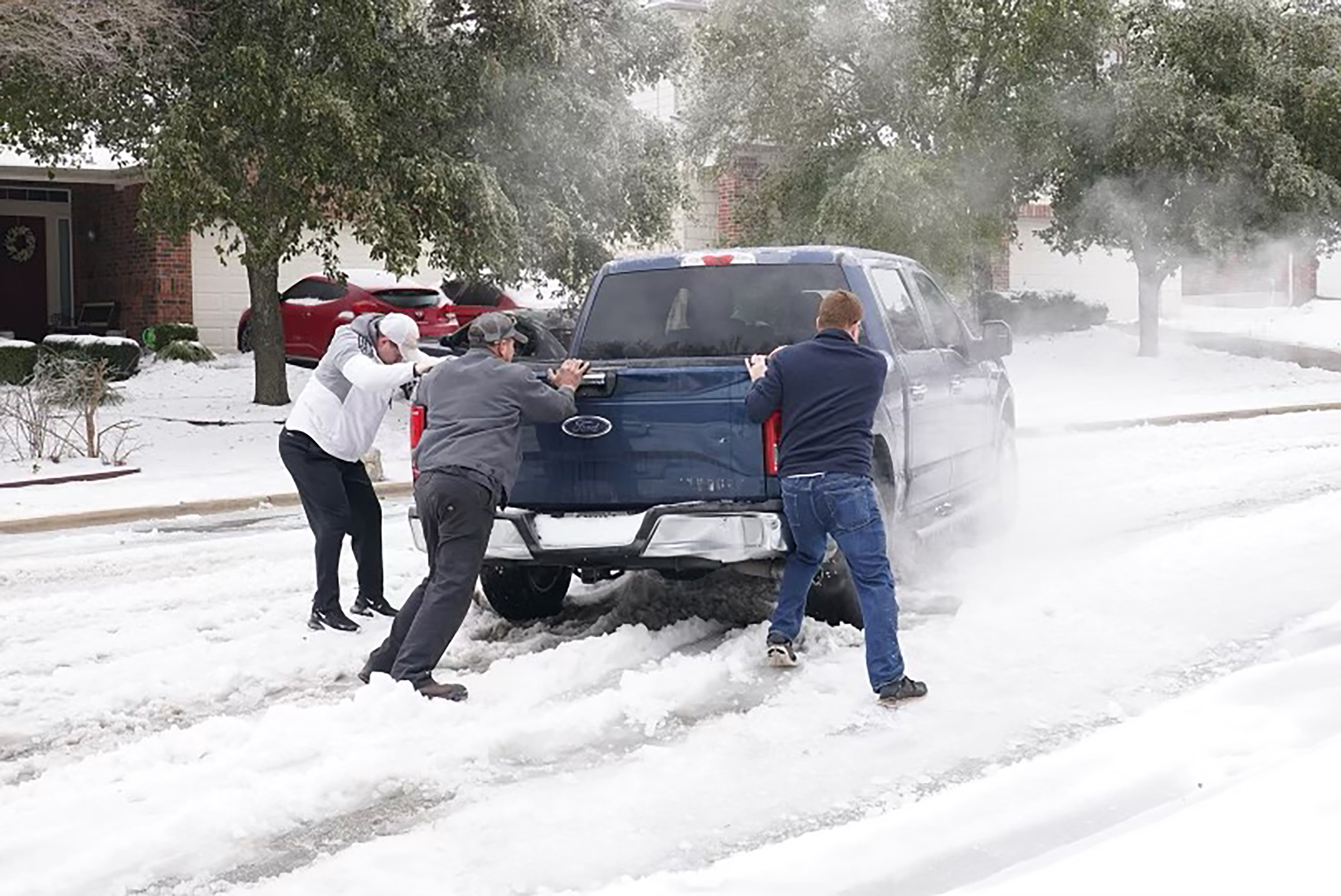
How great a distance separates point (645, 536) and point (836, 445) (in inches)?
44.4

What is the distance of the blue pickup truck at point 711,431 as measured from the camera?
761 cm

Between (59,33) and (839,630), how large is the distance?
11098 millimetres

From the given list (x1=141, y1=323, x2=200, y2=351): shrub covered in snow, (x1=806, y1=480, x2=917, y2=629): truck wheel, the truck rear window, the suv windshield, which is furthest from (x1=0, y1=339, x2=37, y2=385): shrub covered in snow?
(x1=806, y1=480, x2=917, y2=629): truck wheel

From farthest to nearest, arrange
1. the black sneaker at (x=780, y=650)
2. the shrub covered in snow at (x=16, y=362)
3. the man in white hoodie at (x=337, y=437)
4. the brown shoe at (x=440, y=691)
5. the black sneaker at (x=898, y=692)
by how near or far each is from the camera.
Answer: the shrub covered in snow at (x=16, y=362), the man in white hoodie at (x=337, y=437), the black sneaker at (x=780, y=650), the brown shoe at (x=440, y=691), the black sneaker at (x=898, y=692)

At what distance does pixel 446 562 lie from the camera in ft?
22.8

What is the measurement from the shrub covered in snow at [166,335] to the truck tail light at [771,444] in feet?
70.3

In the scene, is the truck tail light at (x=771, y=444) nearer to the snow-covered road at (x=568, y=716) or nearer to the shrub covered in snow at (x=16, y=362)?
the snow-covered road at (x=568, y=716)

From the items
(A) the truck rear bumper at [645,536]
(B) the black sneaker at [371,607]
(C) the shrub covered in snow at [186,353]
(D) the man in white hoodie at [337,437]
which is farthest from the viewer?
(C) the shrub covered in snow at [186,353]

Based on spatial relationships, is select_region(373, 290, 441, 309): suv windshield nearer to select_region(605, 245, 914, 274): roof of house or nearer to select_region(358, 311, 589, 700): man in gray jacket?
select_region(605, 245, 914, 274): roof of house

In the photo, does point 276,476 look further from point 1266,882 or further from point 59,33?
point 1266,882

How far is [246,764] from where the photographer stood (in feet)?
19.6

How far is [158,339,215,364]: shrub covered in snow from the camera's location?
2605cm

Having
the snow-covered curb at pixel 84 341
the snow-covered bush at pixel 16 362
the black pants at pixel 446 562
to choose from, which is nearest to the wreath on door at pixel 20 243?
the snow-covered curb at pixel 84 341

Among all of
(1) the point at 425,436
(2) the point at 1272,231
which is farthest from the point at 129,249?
(1) the point at 425,436
